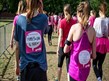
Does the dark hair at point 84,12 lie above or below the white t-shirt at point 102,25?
above

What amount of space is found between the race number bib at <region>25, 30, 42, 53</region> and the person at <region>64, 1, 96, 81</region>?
66 centimetres

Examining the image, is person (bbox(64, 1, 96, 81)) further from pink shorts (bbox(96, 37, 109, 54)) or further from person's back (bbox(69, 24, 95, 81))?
pink shorts (bbox(96, 37, 109, 54))

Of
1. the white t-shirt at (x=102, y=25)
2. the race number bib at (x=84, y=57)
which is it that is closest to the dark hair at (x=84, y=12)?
the race number bib at (x=84, y=57)

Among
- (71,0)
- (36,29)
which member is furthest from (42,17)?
(71,0)

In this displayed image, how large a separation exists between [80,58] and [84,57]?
0.20ft

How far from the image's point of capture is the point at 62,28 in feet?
25.4

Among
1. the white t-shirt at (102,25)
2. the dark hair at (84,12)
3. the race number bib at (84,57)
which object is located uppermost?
the dark hair at (84,12)

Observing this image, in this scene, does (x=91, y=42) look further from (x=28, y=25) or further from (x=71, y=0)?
(x=71, y=0)

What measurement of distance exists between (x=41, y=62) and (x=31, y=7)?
0.73 meters

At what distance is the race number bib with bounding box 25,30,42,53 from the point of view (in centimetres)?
468

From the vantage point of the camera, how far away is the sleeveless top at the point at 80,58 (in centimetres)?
517

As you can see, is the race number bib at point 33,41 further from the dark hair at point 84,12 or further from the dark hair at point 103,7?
the dark hair at point 103,7

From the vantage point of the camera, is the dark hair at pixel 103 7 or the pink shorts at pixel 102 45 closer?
the dark hair at pixel 103 7

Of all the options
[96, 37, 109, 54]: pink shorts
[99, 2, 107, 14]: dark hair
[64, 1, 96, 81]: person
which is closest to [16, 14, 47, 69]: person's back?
[64, 1, 96, 81]: person
